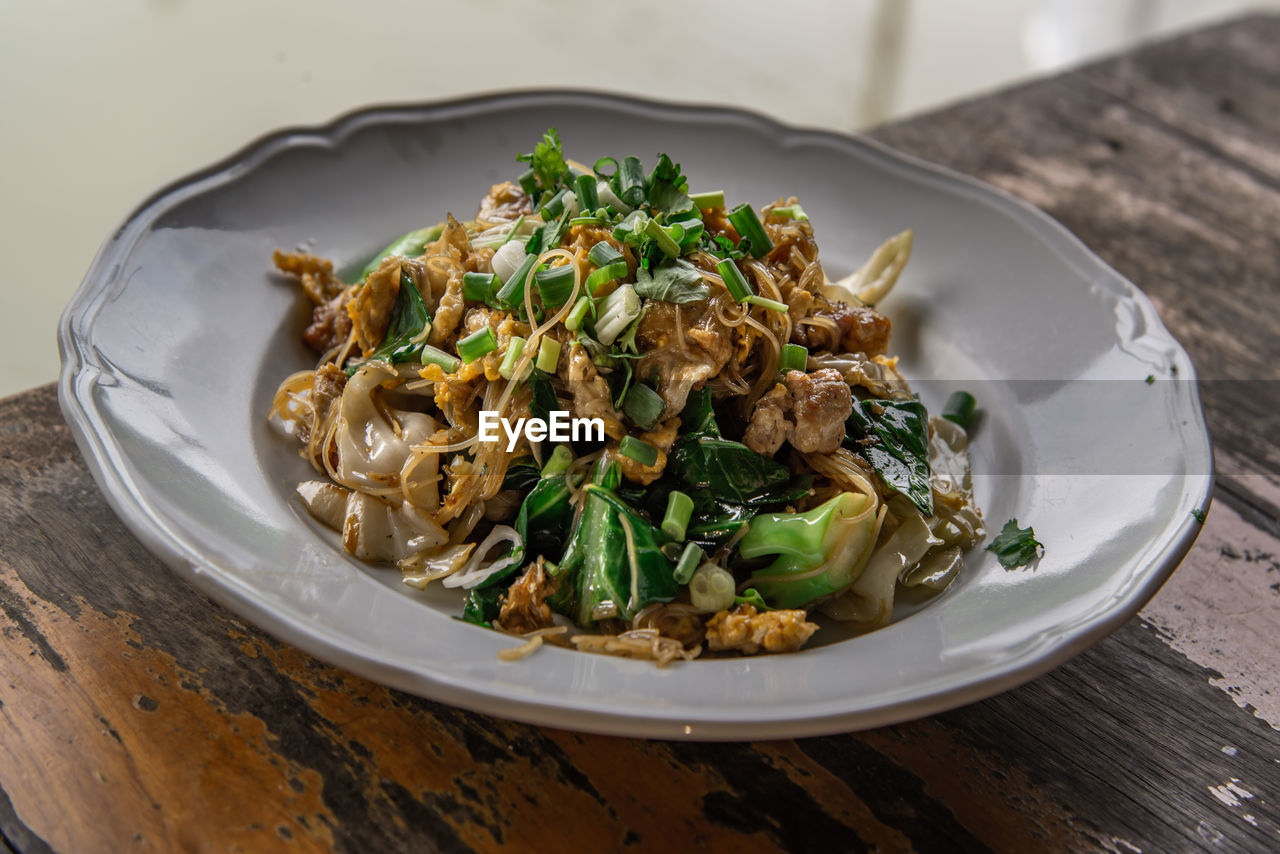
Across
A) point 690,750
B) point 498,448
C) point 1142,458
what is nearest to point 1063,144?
point 1142,458

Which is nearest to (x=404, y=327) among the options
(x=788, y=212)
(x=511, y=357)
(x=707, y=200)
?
(x=511, y=357)

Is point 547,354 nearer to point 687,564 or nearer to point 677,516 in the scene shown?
point 677,516

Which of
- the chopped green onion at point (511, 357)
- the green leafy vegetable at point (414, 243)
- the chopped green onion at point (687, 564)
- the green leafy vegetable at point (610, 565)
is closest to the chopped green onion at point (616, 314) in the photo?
the chopped green onion at point (511, 357)

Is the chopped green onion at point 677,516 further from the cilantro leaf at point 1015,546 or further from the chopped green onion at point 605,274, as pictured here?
the cilantro leaf at point 1015,546

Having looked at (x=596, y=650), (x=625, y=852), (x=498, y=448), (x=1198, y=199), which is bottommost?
(x=625, y=852)

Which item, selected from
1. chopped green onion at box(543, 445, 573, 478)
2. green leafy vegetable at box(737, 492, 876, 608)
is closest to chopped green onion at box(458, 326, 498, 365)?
chopped green onion at box(543, 445, 573, 478)

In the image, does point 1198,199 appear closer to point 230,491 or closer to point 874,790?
point 874,790

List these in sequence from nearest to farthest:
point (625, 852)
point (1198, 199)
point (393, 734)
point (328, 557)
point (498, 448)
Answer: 1. point (625, 852)
2. point (393, 734)
3. point (328, 557)
4. point (498, 448)
5. point (1198, 199)
